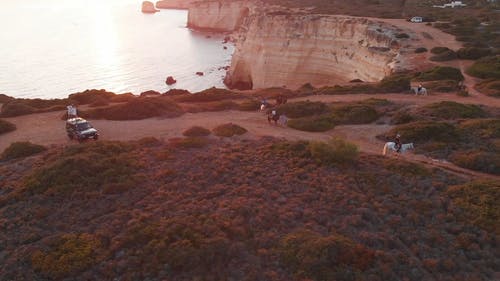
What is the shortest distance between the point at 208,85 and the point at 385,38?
130 feet

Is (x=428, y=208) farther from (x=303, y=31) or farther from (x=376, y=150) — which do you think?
(x=303, y=31)

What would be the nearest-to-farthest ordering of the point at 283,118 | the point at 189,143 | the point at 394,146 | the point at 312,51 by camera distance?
1. the point at 394,146
2. the point at 189,143
3. the point at 283,118
4. the point at 312,51

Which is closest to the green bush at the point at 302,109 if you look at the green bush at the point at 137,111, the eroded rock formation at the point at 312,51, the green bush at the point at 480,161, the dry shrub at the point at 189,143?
the green bush at the point at 137,111

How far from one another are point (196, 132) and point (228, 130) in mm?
2494

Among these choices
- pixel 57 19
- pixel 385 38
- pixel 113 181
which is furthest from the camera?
pixel 57 19

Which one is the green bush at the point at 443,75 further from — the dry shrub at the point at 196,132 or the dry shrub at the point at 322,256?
the dry shrub at the point at 322,256

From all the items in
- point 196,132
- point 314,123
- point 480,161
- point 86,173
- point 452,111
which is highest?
point 452,111

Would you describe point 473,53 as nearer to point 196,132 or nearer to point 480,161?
point 480,161

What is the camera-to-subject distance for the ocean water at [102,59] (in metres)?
84.8

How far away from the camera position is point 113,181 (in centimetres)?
2361

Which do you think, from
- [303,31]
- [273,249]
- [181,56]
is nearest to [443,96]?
[273,249]

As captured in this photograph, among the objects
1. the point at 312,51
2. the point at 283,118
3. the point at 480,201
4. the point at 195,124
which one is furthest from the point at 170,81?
the point at 480,201

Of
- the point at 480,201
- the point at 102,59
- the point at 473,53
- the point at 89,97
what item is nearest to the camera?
the point at 480,201

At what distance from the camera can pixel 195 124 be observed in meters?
35.1
